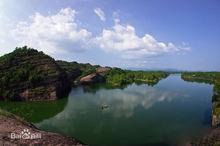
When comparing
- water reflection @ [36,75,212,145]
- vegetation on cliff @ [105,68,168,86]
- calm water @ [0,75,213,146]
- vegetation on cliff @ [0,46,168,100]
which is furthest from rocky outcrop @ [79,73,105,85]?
water reflection @ [36,75,212,145]

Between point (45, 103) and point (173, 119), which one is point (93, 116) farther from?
point (45, 103)

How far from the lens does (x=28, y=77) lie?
68.6 m

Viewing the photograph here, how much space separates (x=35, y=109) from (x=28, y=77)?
17948 millimetres

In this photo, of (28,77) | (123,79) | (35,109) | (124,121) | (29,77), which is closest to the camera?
(124,121)

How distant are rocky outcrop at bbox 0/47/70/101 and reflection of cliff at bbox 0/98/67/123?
3.97 meters

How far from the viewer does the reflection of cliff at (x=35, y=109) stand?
4682 centimetres

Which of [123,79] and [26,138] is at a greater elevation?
[123,79]

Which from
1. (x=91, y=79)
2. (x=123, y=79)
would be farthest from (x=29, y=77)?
(x=123, y=79)

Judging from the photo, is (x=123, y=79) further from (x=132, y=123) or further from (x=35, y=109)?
(x=132, y=123)

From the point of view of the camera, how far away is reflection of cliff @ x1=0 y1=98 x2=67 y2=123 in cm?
4682

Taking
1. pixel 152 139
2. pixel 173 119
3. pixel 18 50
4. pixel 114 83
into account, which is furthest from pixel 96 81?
pixel 152 139

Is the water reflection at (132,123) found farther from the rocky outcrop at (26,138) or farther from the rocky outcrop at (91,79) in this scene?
the rocky outcrop at (91,79)

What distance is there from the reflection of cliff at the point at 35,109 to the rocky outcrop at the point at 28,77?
3.97 meters

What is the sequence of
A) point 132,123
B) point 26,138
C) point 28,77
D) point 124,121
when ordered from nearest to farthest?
point 26,138 → point 132,123 → point 124,121 → point 28,77
